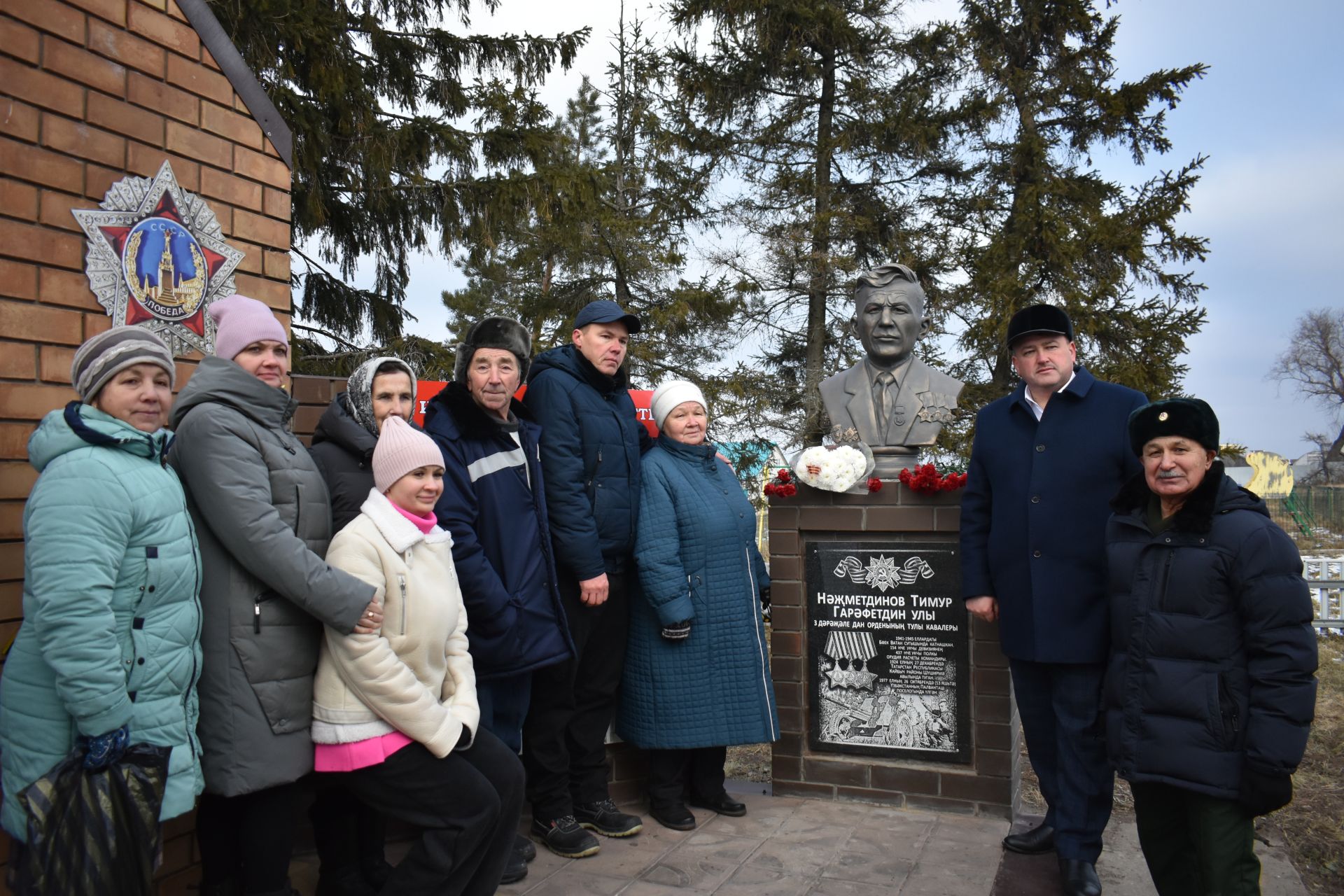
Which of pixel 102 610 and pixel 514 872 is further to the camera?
pixel 514 872

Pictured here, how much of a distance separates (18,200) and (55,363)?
0.46 metres

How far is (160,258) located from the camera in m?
3.08

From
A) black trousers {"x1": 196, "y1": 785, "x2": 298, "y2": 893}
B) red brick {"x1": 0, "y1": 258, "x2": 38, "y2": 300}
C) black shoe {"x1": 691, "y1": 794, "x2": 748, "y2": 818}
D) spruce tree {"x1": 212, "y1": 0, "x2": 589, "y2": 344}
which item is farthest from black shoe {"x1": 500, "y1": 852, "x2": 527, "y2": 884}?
spruce tree {"x1": 212, "y1": 0, "x2": 589, "y2": 344}

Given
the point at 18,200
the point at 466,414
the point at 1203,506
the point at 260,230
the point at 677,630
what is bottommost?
the point at 677,630

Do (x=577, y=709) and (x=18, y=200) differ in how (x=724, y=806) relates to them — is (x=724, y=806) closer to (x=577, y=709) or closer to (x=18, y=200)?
(x=577, y=709)

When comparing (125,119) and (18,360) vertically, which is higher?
(125,119)

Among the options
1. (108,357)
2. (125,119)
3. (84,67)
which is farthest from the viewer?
(125,119)

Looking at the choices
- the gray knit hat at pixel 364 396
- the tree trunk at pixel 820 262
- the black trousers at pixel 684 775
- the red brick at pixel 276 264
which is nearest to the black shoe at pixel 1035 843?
the black trousers at pixel 684 775

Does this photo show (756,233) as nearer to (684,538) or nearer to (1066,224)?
(1066,224)

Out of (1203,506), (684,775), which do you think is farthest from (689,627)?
(1203,506)

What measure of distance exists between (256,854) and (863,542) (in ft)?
9.24

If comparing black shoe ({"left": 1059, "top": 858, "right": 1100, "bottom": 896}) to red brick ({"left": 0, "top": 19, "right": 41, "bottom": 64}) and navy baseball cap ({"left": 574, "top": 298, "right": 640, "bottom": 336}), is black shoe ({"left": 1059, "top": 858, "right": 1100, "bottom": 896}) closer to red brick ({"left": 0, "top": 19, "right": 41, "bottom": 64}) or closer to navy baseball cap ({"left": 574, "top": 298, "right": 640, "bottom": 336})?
navy baseball cap ({"left": 574, "top": 298, "right": 640, "bottom": 336})

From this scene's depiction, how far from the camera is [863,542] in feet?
14.5

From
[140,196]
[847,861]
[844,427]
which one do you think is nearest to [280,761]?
[140,196]
